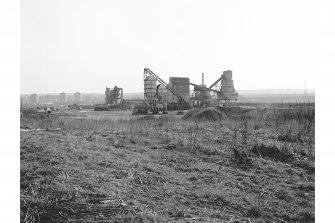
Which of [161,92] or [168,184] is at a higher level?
[161,92]

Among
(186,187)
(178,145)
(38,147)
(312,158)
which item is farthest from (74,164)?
(312,158)

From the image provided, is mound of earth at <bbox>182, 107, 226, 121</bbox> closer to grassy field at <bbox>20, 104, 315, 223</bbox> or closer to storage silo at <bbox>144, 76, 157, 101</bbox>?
storage silo at <bbox>144, 76, 157, 101</bbox>

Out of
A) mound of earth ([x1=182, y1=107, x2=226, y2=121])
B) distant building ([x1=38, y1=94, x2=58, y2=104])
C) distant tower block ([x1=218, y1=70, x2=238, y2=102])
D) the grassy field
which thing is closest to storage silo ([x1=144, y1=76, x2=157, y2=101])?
distant tower block ([x1=218, y1=70, x2=238, y2=102])

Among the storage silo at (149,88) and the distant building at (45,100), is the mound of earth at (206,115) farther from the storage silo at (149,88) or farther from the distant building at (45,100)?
the distant building at (45,100)

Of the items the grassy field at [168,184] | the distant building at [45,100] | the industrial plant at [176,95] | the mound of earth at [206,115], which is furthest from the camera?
the distant building at [45,100]

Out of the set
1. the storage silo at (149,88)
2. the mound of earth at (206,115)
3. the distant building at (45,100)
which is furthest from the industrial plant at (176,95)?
the distant building at (45,100)

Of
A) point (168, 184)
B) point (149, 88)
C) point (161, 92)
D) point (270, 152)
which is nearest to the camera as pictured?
point (168, 184)

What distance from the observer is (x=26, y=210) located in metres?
3.14

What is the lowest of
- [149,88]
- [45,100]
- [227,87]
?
[45,100]

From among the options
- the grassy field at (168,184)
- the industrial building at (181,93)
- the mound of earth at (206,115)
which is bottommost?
Answer: the grassy field at (168,184)

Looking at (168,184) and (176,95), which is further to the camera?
(176,95)

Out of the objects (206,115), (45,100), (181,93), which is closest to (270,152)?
(206,115)

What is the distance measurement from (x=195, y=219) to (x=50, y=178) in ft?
6.92

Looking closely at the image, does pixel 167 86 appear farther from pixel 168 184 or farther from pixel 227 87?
pixel 168 184
